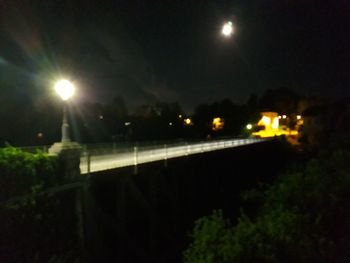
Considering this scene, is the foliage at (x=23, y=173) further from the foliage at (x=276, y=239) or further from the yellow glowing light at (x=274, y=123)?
the yellow glowing light at (x=274, y=123)

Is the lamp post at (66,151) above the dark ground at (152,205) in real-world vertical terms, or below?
above

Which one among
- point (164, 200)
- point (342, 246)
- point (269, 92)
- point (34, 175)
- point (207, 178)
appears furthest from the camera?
point (269, 92)

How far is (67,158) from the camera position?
38.1 feet

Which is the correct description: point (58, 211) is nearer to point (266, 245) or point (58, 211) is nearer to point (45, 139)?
point (266, 245)

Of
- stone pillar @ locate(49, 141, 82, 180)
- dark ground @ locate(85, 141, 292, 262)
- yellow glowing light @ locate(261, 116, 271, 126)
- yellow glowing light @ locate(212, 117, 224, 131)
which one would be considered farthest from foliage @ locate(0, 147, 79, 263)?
yellow glowing light @ locate(261, 116, 271, 126)

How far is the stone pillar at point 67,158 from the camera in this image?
1153 centimetres

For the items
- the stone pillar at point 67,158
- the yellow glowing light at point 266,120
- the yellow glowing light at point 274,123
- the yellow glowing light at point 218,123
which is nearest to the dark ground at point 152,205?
the stone pillar at point 67,158

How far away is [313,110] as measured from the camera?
8444 cm

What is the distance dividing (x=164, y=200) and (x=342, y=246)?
29.2 ft

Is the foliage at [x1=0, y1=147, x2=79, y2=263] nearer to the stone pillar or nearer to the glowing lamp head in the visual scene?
the stone pillar

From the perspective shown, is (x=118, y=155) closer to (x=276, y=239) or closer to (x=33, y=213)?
(x=276, y=239)

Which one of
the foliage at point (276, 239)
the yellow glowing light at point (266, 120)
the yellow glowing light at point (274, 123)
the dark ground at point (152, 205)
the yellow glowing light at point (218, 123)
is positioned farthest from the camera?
the yellow glowing light at point (274, 123)

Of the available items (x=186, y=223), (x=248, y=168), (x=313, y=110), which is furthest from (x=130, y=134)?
(x=313, y=110)

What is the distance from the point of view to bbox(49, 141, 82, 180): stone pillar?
37.8 ft
